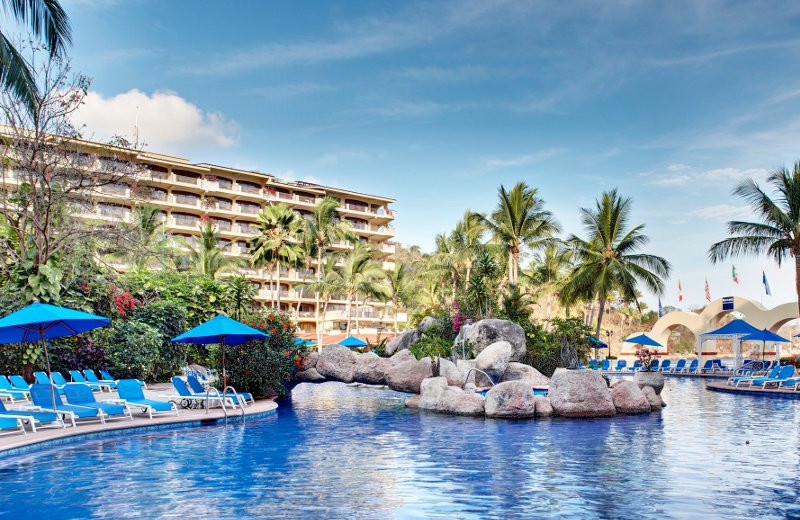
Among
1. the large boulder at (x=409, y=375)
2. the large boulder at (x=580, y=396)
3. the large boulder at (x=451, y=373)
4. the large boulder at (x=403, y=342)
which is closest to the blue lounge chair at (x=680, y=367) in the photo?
the large boulder at (x=403, y=342)

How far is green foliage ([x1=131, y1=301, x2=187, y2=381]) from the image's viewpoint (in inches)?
860

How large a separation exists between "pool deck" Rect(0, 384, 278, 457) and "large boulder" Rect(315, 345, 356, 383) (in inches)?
304

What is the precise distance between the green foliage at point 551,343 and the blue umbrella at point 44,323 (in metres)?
16.0

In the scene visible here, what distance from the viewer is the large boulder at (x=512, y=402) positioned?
15.4 meters

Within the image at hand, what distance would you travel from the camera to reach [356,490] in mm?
7812

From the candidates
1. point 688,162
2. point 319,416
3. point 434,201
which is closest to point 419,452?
point 319,416

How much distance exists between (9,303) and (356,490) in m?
12.5

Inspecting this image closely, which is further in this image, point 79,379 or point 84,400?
point 79,379

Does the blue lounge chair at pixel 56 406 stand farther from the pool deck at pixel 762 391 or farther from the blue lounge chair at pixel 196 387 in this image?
the pool deck at pixel 762 391

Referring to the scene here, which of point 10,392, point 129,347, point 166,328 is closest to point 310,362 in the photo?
point 166,328

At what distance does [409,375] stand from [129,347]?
364 inches

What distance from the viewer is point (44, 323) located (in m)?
12.9

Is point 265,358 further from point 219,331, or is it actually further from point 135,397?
point 135,397

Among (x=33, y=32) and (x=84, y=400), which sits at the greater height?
(x=33, y=32)
